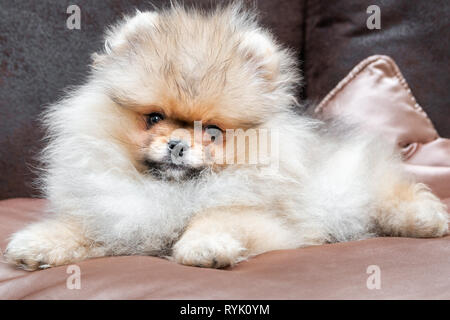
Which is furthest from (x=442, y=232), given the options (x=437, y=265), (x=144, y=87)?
(x=144, y=87)

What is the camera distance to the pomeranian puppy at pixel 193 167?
4.79 feet

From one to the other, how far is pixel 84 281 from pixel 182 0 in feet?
5.46

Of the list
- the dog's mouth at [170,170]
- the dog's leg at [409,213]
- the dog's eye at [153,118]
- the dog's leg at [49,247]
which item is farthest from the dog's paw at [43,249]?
the dog's leg at [409,213]

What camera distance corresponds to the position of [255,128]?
158 cm

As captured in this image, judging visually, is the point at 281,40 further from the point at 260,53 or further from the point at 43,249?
the point at 43,249

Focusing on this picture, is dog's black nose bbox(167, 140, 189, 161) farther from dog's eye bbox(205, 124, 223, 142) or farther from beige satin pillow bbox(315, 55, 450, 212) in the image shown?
beige satin pillow bbox(315, 55, 450, 212)

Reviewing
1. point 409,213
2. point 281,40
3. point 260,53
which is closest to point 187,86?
point 260,53

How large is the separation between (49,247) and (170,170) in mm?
395

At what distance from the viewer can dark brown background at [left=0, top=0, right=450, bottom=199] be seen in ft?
7.63

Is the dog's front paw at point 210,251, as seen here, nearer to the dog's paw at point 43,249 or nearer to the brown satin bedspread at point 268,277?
the brown satin bedspread at point 268,277

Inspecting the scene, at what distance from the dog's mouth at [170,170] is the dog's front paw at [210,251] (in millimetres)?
234

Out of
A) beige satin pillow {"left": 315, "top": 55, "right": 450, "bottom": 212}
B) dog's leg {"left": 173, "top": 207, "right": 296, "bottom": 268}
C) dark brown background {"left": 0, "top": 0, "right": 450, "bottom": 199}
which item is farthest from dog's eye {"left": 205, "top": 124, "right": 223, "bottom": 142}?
dark brown background {"left": 0, "top": 0, "right": 450, "bottom": 199}

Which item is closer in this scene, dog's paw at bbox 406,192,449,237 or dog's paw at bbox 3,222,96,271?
dog's paw at bbox 3,222,96,271

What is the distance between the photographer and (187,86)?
1454 mm
